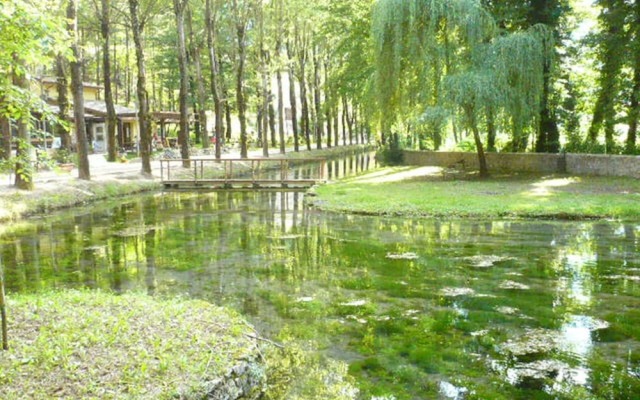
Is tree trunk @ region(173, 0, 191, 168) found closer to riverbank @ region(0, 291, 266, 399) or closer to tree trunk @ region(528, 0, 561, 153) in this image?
tree trunk @ region(528, 0, 561, 153)

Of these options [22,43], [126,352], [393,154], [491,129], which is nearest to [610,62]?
[491,129]

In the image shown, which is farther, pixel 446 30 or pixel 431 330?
pixel 446 30

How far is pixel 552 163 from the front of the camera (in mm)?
27172

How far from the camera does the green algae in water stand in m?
6.64

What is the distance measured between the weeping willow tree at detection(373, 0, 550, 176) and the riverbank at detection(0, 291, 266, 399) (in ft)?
58.3

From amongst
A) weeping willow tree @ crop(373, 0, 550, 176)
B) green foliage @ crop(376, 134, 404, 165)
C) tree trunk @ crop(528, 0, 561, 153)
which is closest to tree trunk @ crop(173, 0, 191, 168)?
weeping willow tree @ crop(373, 0, 550, 176)

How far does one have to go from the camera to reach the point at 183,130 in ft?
103

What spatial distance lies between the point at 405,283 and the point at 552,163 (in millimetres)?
19548

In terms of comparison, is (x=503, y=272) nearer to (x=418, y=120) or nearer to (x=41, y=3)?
(x=41, y=3)

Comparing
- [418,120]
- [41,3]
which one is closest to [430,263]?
[41,3]

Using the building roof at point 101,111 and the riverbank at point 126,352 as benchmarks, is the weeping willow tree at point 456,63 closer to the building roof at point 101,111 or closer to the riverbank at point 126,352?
the riverbank at point 126,352

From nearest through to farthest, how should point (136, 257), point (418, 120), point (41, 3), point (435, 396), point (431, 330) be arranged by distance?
1. point (435, 396)
2. point (41, 3)
3. point (431, 330)
4. point (136, 257)
5. point (418, 120)

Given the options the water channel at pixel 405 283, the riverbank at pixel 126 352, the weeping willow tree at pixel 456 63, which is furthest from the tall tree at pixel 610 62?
the riverbank at pixel 126 352

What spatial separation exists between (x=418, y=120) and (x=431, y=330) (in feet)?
54.9
